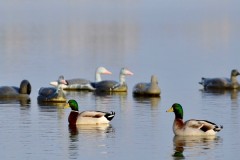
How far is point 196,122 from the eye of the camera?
2700 centimetres

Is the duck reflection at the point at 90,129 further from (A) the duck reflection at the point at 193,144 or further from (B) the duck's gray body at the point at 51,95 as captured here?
(B) the duck's gray body at the point at 51,95

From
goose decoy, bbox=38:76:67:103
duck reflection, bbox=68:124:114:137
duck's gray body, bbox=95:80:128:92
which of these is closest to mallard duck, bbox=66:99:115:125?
duck reflection, bbox=68:124:114:137

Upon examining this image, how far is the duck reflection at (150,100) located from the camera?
34.1m

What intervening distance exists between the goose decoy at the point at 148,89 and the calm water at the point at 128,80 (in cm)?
48

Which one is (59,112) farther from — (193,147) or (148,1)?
(148,1)

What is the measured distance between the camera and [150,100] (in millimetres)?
35219

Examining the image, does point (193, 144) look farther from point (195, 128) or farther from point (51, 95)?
point (51, 95)

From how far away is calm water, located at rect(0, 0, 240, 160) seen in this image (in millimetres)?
25737

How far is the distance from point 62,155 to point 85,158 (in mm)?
678

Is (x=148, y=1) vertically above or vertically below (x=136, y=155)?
above

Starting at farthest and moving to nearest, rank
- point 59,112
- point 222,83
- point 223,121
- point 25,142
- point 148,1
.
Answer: point 148,1
point 222,83
point 59,112
point 223,121
point 25,142

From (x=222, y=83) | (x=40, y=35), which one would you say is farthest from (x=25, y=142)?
(x=40, y=35)

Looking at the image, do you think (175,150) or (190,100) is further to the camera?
(190,100)

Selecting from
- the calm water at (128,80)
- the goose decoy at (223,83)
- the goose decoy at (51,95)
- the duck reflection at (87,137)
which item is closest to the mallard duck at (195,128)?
the calm water at (128,80)
